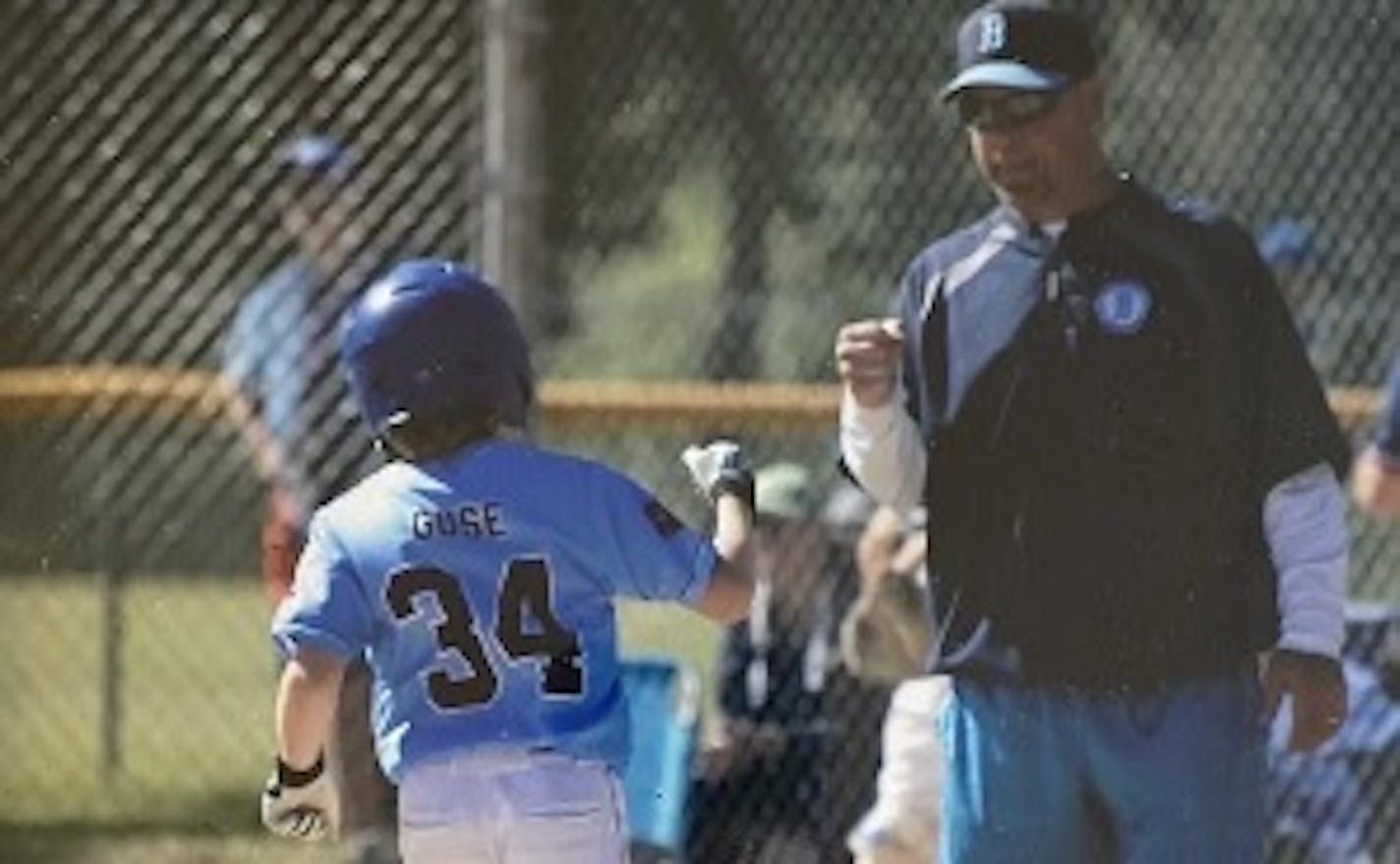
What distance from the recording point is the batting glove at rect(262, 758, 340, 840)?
636 centimetres

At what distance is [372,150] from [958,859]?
2.93 metres

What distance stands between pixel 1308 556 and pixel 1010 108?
29.3 inches

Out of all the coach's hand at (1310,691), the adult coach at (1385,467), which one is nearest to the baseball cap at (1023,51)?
the adult coach at (1385,467)

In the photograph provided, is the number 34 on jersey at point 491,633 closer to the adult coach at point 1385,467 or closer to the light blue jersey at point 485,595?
the light blue jersey at point 485,595

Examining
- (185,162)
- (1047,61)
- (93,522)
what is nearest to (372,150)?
(185,162)

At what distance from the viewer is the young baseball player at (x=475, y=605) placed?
20.2 feet

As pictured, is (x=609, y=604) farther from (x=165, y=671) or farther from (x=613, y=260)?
(x=613, y=260)

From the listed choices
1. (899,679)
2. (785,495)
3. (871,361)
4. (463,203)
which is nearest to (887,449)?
(871,361)

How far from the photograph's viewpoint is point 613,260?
11680 mm

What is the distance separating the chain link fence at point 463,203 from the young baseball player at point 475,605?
2585mm

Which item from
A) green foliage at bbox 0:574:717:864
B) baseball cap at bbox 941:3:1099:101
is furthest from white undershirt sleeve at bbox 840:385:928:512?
green foliage at bbox 0:574:717:864

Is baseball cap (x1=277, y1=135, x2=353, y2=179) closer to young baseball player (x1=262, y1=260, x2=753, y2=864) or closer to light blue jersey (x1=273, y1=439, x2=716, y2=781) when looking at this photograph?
young baseball player (x1=262, y1=260, x2=753, y2=864)

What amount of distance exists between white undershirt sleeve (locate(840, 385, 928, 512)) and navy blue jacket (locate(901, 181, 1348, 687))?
99 millimetres

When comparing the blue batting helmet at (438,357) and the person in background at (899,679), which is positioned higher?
the blue batting helmet at (438,357)
